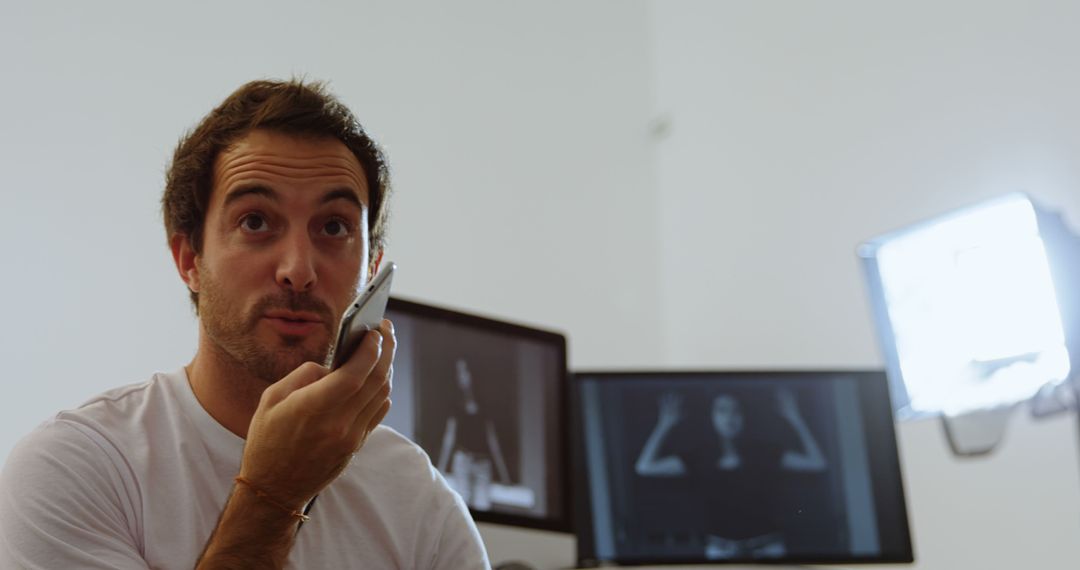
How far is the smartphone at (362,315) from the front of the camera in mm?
958

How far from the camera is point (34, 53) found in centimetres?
240

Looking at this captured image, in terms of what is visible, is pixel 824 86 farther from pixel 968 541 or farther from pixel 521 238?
pixel 968 541

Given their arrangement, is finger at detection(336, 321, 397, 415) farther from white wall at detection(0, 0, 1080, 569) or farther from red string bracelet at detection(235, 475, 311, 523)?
white wall at detection(0, 0, 1080, 569)

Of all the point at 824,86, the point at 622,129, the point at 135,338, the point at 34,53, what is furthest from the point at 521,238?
the point at 34,53

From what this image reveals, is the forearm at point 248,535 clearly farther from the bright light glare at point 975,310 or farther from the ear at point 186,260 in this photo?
the bright light glare at point 975,310

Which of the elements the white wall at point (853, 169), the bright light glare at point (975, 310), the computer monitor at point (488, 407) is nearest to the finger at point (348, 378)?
the computer monitor at point (488, 407)

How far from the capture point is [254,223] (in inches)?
47.1

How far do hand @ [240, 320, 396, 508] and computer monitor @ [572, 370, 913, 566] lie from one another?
100 centimetres

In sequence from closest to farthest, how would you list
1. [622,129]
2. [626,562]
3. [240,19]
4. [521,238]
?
1. [626,562]
2. [240,19]
3. [521,238]
4. [622,129]

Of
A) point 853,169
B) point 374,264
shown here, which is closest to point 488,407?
point 374,264

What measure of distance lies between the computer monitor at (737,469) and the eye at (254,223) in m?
0.93

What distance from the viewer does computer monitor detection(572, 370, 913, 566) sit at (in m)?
1.94

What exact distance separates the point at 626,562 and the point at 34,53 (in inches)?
68.5

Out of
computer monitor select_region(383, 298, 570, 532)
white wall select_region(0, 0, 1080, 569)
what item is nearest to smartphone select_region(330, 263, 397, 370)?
computer monitor select_region(383, 298, 570, 532)
